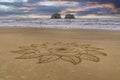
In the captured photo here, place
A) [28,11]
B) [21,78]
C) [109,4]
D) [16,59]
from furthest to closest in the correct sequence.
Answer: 1. [28,11]
2. [109,4]
3. [16,59]
4. [21,78]

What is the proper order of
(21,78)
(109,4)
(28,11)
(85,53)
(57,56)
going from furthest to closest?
(28,11) → (109,4) → (85,53) → (57,56) → (21,78)

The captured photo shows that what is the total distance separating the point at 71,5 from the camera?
9.08 meters

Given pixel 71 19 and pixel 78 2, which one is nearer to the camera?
pixel 78 2

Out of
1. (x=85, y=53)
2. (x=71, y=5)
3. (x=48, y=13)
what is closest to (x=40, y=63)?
(x=85, y=53)

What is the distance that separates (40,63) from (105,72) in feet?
2.40

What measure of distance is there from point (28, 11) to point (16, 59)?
8.08 m

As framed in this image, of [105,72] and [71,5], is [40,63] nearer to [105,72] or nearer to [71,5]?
[105,72]

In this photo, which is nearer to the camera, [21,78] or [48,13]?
[21,78]

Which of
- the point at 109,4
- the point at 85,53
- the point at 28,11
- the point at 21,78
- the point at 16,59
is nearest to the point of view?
the point at 21,78

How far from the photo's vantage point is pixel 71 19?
9938 mm

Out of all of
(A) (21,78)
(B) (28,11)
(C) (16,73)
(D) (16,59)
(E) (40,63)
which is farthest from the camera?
(B) (28,11)

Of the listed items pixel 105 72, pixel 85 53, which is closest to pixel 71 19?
pixel 85 53

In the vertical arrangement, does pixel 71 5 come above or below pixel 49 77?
above

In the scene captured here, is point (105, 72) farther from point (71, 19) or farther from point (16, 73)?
point (71, 19)
